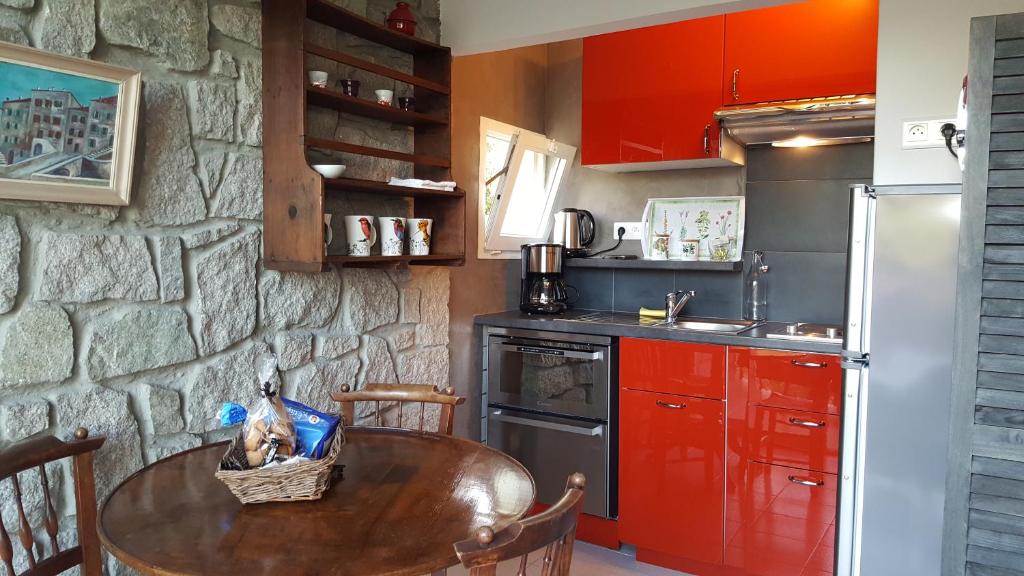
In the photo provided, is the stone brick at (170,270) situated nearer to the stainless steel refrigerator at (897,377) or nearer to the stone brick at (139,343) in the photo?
the stone brick at (139,343)

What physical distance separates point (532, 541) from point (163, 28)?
5.43ft

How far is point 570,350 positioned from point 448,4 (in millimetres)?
1515

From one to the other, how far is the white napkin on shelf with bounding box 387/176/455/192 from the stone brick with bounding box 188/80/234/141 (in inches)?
22.0

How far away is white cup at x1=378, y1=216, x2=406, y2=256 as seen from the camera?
250 cm

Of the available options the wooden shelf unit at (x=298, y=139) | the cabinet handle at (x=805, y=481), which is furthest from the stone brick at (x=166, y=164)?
the cabinet handle at (x=805, y=481)

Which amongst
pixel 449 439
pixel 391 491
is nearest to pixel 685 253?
pixel 449 439

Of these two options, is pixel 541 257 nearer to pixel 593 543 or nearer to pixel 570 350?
pixel 570 350

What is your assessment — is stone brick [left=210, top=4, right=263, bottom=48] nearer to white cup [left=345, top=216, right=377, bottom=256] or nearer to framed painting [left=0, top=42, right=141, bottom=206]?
framed painting [left=0, top=42, right=141, bottom=206]

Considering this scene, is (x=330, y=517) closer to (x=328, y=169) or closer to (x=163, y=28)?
(x=328, y=169)

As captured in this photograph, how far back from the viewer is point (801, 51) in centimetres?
293

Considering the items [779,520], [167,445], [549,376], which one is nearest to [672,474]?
[779,520]

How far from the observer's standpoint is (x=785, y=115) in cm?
291

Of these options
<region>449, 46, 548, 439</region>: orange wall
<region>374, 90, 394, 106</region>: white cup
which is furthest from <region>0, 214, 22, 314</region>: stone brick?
<region>449, 46, 548, 439</region>: orange wall

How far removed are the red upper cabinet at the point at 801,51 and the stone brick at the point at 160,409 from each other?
2.45m
